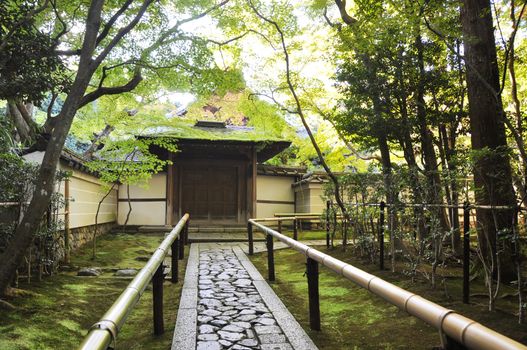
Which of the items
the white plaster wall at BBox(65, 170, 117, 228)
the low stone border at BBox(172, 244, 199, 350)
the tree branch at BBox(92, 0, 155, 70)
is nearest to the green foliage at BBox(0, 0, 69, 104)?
the tree branch at BBox(92, 0, 155, 70)

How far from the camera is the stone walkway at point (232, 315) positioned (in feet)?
12.6

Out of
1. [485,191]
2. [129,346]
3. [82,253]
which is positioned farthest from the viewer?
[82,253]

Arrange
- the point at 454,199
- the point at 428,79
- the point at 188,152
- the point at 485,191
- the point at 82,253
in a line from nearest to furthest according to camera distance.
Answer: the point at 485,191 < the point at 454,199 < the point at 428,79 < the point at 82,253 < the point at 188,152

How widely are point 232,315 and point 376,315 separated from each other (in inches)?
72.6

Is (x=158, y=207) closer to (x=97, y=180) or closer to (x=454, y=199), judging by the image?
(x=97, y=180)

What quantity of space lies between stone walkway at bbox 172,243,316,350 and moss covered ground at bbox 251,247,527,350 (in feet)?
0.94

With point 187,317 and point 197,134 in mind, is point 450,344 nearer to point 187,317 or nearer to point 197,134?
point 187,317

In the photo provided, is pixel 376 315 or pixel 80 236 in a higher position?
pixel 80 236

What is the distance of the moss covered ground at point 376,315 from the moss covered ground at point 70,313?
1761 mm

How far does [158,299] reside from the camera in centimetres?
405

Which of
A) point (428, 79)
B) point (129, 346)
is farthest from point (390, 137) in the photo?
point (129, 346)

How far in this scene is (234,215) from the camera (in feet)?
54.8

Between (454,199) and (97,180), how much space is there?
11.1 m

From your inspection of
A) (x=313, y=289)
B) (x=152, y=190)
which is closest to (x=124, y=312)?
(x=313, y=289)
